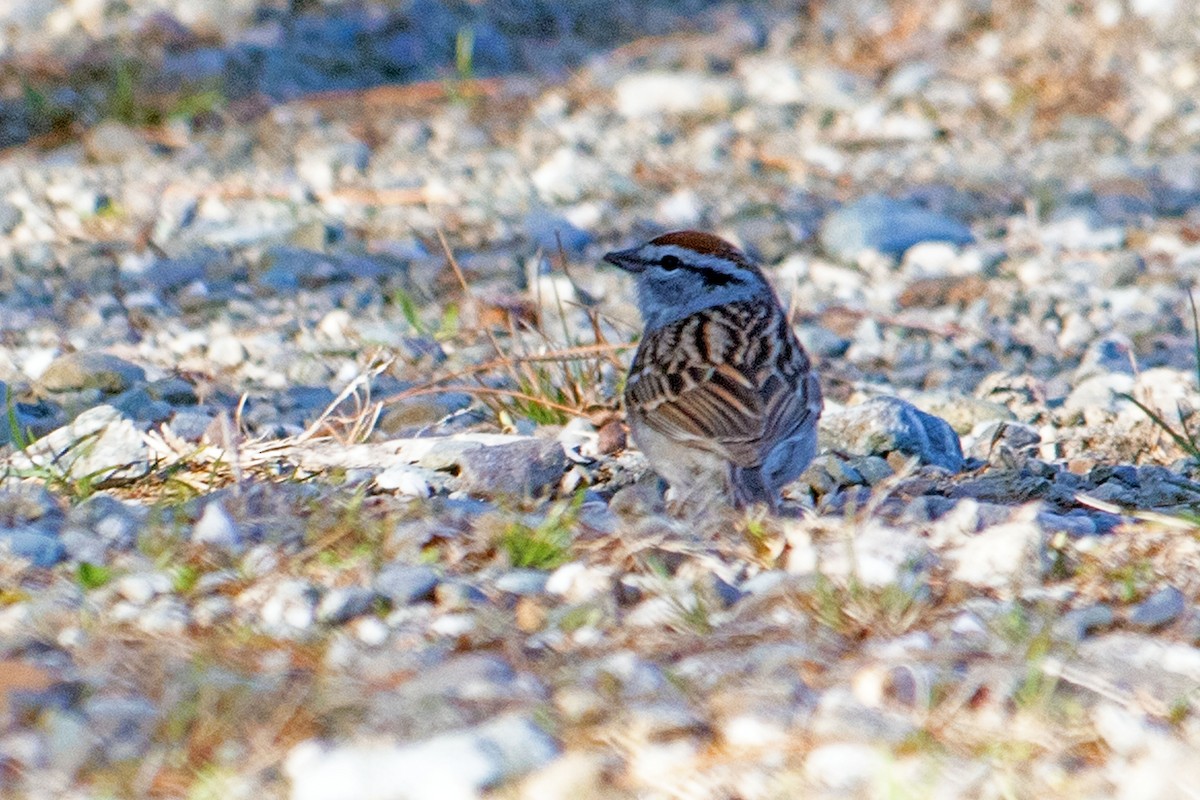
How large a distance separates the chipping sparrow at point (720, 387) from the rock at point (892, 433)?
0.80ft

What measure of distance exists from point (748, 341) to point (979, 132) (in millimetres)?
4766

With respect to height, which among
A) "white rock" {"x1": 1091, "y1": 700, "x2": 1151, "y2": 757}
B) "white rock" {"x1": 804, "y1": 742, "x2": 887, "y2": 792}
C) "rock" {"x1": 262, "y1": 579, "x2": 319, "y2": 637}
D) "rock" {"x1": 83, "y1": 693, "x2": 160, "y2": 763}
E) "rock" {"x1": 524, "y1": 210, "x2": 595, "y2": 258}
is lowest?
"rock" {"x1": 524, "y1": 210, "x2": 595, "y2": 258}

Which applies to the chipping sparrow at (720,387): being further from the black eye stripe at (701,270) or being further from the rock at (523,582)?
the rock at (523,582)

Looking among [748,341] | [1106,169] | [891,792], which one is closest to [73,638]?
[891,792]

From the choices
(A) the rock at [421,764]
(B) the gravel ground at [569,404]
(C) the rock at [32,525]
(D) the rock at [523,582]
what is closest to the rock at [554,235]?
(B) the gravel ground at [569,404]

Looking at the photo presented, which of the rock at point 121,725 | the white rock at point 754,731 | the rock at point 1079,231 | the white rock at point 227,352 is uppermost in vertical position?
the rock at point 121,725

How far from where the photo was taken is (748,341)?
17.7 ft

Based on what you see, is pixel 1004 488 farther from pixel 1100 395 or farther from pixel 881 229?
pixel 881 229

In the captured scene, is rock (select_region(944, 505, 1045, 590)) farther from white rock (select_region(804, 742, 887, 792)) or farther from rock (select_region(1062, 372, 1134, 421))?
rock (select_region(1062, 372, 1134, 421))

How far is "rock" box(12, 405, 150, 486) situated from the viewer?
494cm

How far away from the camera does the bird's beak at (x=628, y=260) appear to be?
595cm

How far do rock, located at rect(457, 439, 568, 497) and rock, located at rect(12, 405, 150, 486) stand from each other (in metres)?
0.85

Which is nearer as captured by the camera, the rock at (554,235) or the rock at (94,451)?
the rock at (94,451)

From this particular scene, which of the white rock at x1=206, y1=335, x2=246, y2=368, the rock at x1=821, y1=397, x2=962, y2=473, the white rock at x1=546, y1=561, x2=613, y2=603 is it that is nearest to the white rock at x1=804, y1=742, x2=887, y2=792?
the white rock at x1=546, y1=561, x2=613, y2=603
